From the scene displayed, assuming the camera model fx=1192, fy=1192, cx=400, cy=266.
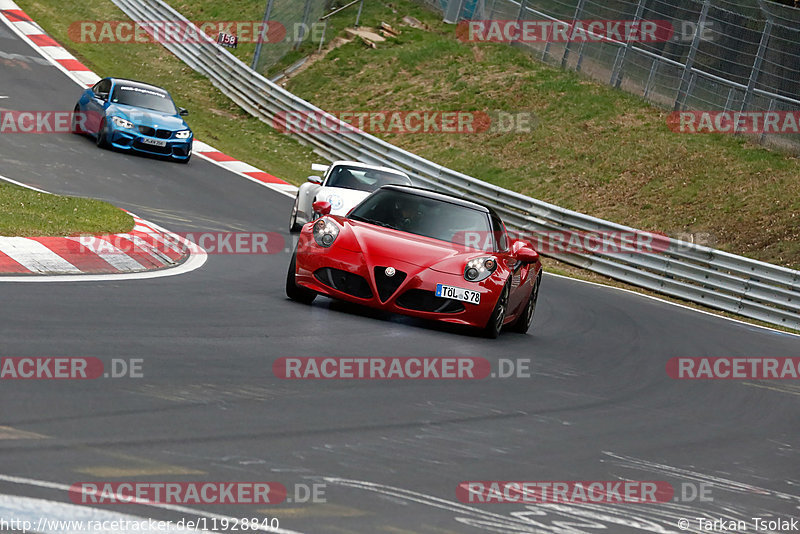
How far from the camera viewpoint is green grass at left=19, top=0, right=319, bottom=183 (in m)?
29.0

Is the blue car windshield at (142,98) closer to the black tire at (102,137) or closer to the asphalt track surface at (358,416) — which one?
the black tire at (102,137)

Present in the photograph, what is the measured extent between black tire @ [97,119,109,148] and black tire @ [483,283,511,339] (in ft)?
46.7

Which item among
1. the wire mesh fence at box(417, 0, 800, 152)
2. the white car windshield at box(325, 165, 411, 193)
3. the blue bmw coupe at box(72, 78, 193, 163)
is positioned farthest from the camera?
the wire mesh fence at box(417, 0, 800, 152)

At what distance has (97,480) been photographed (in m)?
4.45

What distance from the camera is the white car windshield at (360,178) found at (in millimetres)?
17281

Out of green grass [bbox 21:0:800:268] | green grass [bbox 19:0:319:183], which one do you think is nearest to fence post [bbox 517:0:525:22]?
green grass [bbox 21:0:800:268]

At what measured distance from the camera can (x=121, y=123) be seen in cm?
2283

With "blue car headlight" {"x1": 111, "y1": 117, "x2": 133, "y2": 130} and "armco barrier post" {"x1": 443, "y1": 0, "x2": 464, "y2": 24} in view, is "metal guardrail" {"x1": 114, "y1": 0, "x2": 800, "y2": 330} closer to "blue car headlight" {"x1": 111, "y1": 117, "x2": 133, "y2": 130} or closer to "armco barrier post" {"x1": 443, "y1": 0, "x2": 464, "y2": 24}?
"blue car headlight" {"x1": 111, "y1": 117, "x2": 133, "y2": 130}

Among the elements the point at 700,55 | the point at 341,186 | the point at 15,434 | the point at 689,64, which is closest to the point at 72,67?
the point at 689,64

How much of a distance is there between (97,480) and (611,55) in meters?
28.1

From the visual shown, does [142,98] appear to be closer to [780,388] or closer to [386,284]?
[386,284]

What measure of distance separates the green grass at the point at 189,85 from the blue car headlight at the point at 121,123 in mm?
4511

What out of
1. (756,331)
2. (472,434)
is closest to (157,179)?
(756,331)

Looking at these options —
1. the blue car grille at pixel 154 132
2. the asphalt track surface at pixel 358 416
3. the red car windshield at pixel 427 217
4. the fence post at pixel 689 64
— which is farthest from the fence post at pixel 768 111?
the red car windshield at pixel 427 217
